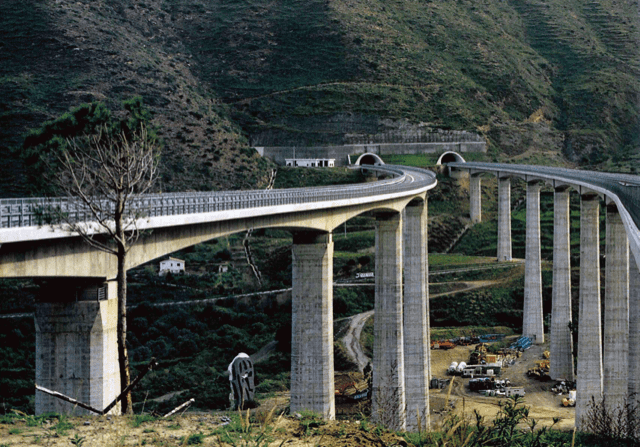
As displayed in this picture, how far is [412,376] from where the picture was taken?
5653cm

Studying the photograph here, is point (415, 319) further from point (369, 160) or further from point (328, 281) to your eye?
point (369, 160)

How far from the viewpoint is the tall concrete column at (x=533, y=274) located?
76500mm

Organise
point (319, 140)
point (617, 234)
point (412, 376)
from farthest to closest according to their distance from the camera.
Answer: point (319, 140), point (412, 376), point (617, 234)

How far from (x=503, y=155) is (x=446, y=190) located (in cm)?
1913

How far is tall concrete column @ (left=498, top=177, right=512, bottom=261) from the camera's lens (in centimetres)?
9062

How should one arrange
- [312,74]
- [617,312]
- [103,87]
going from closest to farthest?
1. [617,312]
2. [103,87]
3. [312,74]

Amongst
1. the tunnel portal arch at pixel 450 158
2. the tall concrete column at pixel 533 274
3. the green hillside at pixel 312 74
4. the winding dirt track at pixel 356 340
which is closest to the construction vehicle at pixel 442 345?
the winding dirt track at pixel 356 340

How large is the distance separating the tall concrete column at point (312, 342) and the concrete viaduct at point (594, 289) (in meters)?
13.3

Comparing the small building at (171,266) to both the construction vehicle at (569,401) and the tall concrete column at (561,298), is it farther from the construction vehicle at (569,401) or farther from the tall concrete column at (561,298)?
the construction vehicle at (569,401)

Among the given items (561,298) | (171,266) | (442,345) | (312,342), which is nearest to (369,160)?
(171,266)

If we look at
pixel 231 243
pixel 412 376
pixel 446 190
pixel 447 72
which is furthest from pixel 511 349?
pixel 447 72

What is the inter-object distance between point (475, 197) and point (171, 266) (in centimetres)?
4515

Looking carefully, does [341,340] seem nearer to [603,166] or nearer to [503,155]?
[503,155]

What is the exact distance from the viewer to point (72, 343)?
82.1ft
